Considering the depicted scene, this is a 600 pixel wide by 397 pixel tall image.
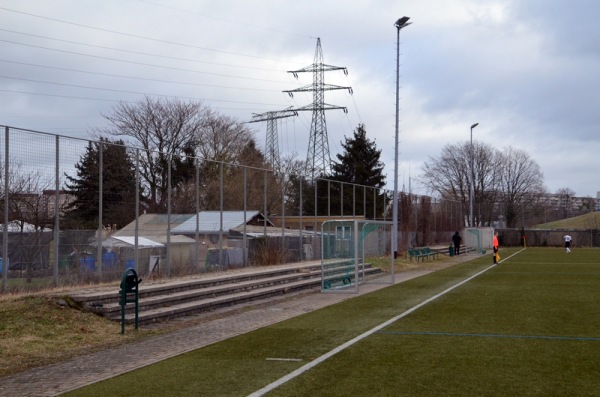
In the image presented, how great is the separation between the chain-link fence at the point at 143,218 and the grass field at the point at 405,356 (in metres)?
5.61

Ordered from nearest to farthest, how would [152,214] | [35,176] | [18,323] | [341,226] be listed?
[18,323] < [35,176] < [152,214] < [341,226]

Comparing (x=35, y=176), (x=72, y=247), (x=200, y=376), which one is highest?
(x=35, y=176)

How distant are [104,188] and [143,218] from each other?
6.68 feet

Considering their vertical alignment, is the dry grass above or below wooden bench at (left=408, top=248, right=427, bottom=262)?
above

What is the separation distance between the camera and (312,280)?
86.8 feet

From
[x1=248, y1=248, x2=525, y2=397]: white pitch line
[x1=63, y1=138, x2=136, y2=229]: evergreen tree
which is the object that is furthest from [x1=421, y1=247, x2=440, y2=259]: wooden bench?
[x1=63, y1=138, x2=136, y2=229]: evergreen tree

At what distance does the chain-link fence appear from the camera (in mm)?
16516

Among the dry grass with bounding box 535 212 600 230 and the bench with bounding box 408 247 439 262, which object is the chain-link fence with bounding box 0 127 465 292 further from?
the dry grass with bounding box 535 212 600 230

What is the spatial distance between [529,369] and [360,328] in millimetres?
4961

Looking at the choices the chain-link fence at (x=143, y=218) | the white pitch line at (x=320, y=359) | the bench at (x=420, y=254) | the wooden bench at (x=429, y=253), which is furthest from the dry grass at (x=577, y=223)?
the white pitch line at (x=320, y=359)

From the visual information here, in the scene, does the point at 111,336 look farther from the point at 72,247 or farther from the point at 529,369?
the point at 529,369

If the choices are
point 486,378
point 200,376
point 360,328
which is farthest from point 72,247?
point 486,378

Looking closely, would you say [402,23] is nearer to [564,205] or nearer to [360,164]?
[360,164]

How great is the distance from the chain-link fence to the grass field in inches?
221
